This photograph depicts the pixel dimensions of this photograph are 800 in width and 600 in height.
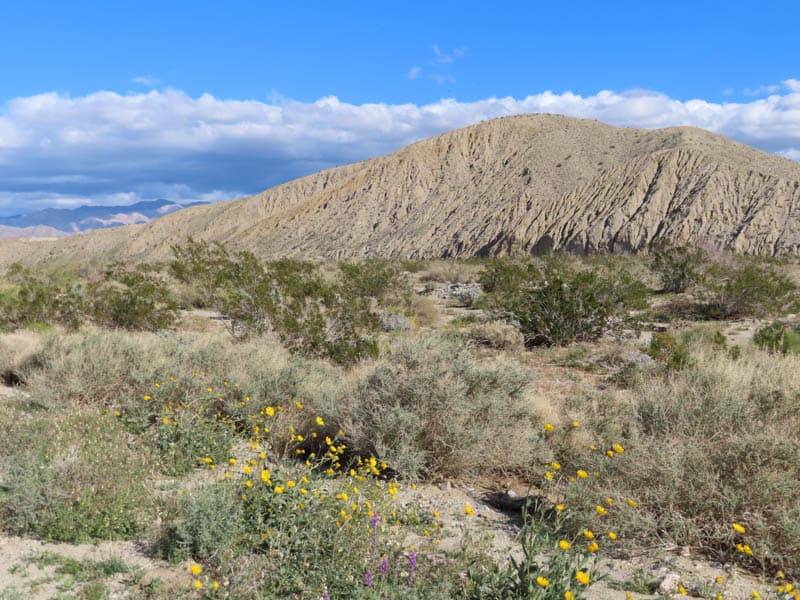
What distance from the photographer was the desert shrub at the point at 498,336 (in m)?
12.5

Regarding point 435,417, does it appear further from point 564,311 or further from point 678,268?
point 678,268

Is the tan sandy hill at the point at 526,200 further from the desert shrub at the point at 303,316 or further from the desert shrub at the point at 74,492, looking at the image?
the desert shrub at the point at 74,492

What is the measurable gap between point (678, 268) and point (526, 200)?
40.1 metres

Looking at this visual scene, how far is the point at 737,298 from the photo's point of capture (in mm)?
16359

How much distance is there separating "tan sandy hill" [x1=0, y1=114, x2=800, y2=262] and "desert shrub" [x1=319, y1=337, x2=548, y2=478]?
153ft

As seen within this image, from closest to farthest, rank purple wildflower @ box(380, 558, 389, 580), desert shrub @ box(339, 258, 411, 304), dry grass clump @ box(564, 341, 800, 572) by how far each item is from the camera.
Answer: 1. purple wildflower @ box(380, 558, 389, 580)
2. dry grass clump @ box(564, 341, 800, 572)
3. desert shrub @ box(339, 258, 411, 304)

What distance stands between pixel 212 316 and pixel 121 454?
1167 cm

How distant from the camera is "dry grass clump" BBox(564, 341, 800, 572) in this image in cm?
407

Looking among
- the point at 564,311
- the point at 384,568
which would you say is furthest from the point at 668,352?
the point at 384,568

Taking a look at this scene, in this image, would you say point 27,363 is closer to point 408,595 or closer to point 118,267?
point 408,595

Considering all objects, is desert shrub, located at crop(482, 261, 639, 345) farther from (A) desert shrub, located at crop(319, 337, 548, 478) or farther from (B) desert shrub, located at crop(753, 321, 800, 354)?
(A) desert shrub, located at crop(319, 337, 548, 478)

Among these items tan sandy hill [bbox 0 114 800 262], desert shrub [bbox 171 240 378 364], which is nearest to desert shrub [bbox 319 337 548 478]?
desert shrub [bbox 171 240 378 364]

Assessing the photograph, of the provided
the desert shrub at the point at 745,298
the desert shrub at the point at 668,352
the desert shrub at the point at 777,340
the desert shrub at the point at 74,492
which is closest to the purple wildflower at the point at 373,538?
the desert shrub at the point at 74,492

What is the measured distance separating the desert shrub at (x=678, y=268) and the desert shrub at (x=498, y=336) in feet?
37.3
